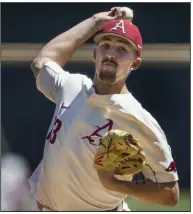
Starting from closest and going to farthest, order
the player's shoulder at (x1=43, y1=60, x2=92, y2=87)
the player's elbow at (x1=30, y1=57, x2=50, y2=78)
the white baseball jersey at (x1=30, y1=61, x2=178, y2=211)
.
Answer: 1. the white baseball jersey at (x1=30, y1=61, x2=178, y2=211)
2. the player's shoulder at (x1=43, y1=60, x2=92, y2=87)
3. the player's elbow at (x1=30, y1=57, x2=50, y2=78)

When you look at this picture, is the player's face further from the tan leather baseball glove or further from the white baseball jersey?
the tan leather baseball glove

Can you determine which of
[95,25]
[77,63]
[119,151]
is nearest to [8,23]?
[77,63]

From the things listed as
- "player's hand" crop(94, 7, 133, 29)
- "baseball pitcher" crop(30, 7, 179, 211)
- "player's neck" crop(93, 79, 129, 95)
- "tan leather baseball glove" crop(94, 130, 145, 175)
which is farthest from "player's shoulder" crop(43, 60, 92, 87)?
"tan leather baseball glove" crop(94, 130, 145, 175)

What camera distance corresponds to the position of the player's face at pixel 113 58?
3906 mm

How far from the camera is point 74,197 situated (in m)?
3.96

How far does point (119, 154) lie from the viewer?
3.67m

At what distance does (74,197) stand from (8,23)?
6.37 meters

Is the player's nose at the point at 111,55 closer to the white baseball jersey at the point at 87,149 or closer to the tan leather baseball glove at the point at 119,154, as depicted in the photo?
the white baseball jersey at the point at 87,149

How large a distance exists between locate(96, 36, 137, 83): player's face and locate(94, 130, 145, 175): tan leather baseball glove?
349 millimetres

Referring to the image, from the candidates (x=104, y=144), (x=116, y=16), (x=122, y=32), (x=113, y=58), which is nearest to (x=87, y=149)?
(x=104, y=144)

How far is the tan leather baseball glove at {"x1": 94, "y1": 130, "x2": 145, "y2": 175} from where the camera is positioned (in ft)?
11.9

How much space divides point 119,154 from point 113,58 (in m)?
0.50

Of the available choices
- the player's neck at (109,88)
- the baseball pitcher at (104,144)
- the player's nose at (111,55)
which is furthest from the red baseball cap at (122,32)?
the player's neck at (109,88)

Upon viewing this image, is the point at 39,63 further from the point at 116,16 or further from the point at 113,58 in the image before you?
the point at 113,58
